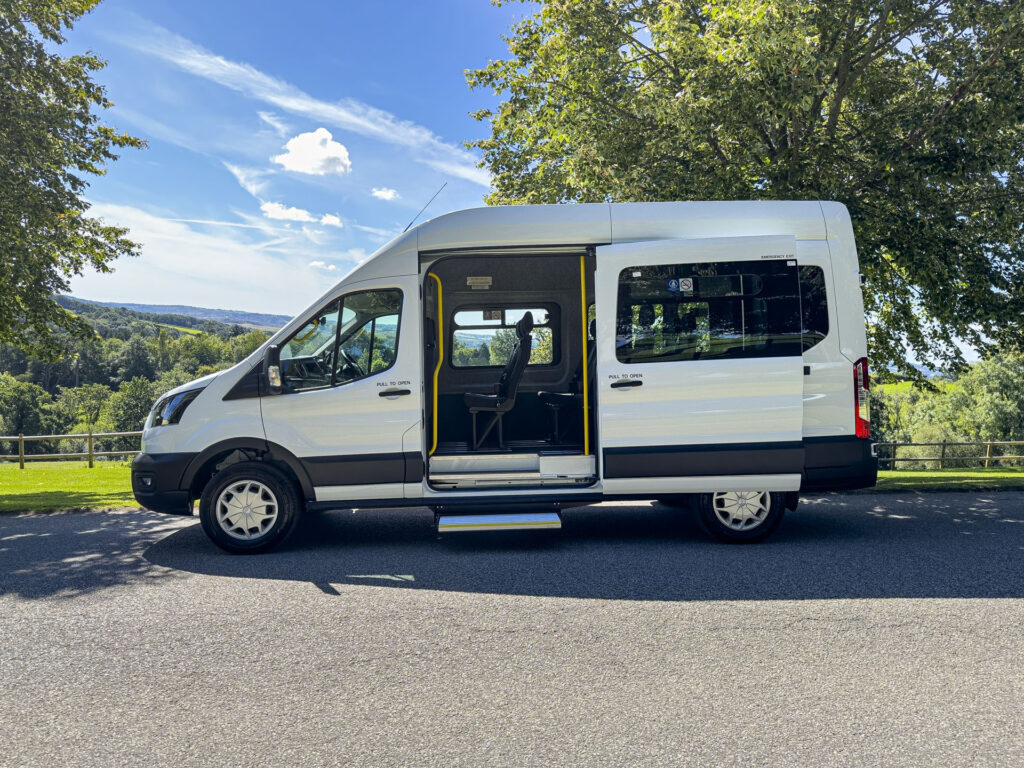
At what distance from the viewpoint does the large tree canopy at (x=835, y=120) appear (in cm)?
938

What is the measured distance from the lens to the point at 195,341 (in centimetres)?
14975

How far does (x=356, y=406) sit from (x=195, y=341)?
513ft

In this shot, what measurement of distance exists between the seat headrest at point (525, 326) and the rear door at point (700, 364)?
1.75 m

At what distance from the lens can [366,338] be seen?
6.37 m

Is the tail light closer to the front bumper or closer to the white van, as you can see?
the white van

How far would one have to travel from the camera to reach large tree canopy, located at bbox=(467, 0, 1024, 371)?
9.38 m

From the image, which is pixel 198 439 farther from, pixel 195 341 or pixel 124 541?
pixel 195 341

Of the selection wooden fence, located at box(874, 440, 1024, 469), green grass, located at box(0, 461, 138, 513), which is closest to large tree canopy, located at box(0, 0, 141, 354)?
green grass, located at box(0, 461, 138, 513)

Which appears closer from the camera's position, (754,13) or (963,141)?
(754,13)

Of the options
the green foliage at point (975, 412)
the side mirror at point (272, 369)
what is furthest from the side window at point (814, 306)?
the green foliage at point (975, 412)

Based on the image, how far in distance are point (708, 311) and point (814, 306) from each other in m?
0.96

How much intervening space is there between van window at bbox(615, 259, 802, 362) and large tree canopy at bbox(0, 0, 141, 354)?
10.1m

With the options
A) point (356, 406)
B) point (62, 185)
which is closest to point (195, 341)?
point (62, 185)

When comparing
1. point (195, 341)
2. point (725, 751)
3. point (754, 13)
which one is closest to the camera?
point (725, 751)
